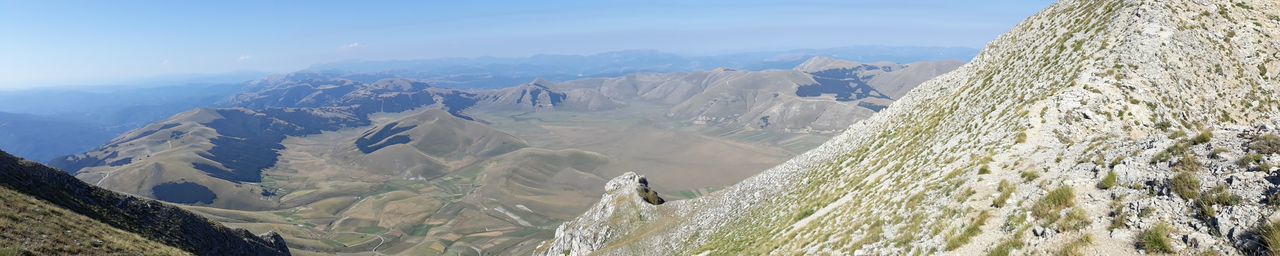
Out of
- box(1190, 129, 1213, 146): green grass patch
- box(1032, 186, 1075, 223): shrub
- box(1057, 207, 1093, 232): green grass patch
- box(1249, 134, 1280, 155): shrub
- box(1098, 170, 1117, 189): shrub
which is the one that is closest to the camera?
box(1249, 134, 1280, 155): shrub

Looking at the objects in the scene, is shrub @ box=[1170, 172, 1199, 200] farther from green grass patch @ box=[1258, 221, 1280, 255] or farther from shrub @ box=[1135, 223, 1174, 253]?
green grass patch @ box=[1258, 221, 1280, 255]

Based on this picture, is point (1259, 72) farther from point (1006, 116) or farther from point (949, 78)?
point (949, 78)

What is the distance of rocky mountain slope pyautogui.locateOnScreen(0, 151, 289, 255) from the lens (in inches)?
1479

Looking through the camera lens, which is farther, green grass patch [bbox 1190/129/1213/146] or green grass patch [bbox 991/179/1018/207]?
green grass patch [bbox 991/179/1018/207]

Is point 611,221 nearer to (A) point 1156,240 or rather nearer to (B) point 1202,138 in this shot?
(B) point 1202,138

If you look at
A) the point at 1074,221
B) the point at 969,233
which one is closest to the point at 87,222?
the point at 969,233

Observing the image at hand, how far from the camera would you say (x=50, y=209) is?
4431 centimetres

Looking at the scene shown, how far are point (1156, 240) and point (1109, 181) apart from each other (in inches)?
187

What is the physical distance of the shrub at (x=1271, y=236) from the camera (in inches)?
486

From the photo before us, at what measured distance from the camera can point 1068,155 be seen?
921 inches

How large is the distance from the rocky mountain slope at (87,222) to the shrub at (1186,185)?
5661 centimetres

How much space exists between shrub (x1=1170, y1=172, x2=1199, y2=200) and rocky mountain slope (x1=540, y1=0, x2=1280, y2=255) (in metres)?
0.04

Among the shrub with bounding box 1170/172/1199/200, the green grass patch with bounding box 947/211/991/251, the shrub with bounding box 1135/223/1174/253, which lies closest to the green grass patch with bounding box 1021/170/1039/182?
the green grass patch with bounding box 947/211/991/251

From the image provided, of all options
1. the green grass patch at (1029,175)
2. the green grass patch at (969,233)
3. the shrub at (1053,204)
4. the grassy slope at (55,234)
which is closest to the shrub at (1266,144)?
the shrub at (1053,204)
